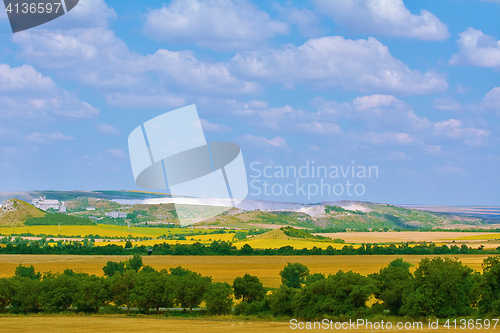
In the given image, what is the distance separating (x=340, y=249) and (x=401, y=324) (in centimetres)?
7523

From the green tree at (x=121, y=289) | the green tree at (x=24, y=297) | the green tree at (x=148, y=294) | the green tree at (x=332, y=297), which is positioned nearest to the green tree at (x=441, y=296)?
the green tree at (x=332, y=297)

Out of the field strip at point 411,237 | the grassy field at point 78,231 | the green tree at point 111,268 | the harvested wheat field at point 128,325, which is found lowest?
the harvested wheat field at point 128,325

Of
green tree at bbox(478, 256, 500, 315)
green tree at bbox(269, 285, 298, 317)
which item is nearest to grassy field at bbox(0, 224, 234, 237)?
green tree at bbox(269, 285, 298, 317)

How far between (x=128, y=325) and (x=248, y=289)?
1346cm

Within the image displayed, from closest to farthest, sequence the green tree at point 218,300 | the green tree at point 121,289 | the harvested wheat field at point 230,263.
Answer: the green tree at point 218,300 → the green tree at point 121,289 → the harvested wheat field at point 230,263

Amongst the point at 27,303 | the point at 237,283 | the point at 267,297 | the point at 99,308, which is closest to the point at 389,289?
the point at 267,297

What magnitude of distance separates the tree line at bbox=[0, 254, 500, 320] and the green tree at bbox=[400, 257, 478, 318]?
0.08 metres

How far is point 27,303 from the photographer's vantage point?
2202 inches

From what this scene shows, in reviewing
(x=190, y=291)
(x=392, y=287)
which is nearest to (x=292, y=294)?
(x=392, y=287)

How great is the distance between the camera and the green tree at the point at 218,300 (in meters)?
54.0

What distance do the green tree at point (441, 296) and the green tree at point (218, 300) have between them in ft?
52.3

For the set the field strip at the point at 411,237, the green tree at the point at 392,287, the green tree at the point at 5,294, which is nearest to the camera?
the green tree at the point at 392,287

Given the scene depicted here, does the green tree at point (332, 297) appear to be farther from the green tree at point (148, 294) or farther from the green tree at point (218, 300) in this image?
the green tree at point (148, 294)

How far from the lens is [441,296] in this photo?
49.5 metres
